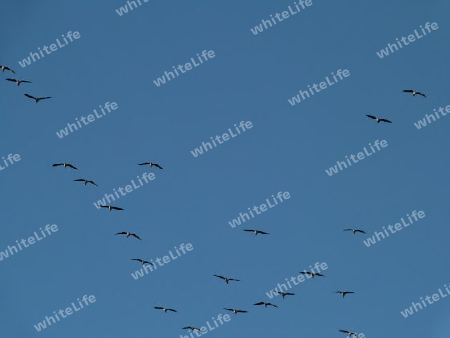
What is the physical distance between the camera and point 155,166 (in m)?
146

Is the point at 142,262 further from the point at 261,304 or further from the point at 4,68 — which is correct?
the point at 4,68

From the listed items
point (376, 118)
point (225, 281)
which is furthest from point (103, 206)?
point (376, 118)

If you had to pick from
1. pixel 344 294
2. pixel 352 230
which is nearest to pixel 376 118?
→ pixel 352 230

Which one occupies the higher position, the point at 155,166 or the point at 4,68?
the point at 4,68

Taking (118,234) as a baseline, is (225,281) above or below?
below

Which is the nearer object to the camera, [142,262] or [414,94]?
[414,94]

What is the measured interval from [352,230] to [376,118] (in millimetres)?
18782

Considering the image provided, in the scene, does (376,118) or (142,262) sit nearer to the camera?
(376,118)

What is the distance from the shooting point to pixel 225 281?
5763 inches

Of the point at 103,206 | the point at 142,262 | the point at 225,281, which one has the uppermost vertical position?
the point at 103,206

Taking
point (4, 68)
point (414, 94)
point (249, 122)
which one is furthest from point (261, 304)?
point (4, 68)

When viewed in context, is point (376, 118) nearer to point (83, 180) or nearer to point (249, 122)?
point (249, 122)

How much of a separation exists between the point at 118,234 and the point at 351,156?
3858cm

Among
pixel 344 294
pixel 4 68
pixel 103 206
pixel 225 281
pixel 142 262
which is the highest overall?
pixel 4 68
